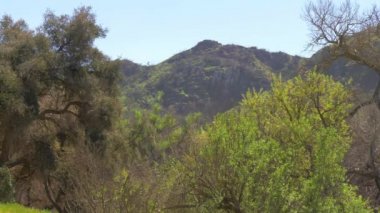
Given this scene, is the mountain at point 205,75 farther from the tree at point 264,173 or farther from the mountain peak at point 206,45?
the tree at point 264,173

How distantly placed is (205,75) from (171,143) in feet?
442

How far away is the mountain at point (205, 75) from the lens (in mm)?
149125

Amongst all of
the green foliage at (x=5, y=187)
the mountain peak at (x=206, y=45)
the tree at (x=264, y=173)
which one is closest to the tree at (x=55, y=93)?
the green foliage at (x=5, y=187)

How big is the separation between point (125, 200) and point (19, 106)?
15119mm

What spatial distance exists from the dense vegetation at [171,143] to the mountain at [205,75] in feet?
326

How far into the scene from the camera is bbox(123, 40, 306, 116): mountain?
149 metres

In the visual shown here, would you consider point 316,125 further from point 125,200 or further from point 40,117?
point 40,117

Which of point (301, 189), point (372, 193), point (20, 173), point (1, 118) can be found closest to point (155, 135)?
point (20, 173)

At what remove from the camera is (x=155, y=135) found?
54.0 meters

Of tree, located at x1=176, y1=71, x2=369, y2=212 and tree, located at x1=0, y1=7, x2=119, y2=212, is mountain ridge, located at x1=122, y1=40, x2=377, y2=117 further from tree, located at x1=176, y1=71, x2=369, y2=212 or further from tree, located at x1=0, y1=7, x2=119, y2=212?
tree, located at x1=176, y1=71, x2=369, y2=212

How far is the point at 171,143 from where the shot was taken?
102ft

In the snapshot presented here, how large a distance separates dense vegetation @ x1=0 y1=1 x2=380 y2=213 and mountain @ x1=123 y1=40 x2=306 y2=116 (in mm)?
99516

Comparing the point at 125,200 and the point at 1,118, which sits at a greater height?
the point at 1,118

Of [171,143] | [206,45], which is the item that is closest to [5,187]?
[171,143]
